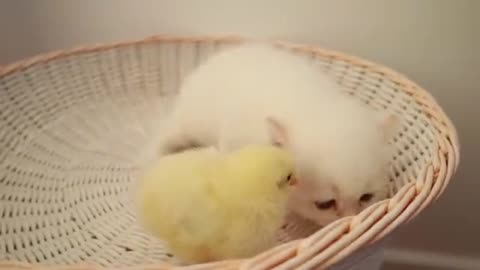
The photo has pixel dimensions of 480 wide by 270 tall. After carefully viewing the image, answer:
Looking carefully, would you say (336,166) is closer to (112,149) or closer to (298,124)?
(298,124)

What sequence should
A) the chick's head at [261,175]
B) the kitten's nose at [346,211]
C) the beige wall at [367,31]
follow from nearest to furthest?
1. the chick's head at [261,175]
2. the kitten's nose at [346,211]
3. the beige wall at [367,31]

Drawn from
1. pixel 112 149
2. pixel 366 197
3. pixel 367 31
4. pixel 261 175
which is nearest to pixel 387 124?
pixel 366 197

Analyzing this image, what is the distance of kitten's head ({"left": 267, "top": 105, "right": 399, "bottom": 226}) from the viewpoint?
2.67 feet

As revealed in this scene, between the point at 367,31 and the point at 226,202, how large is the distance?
22.2 inches

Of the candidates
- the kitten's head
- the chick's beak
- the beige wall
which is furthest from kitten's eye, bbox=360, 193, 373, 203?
the beige wall

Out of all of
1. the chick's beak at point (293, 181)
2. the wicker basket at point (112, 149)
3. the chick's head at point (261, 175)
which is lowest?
the wicker basket at point (112, 149)

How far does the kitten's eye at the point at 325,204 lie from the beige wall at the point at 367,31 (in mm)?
438

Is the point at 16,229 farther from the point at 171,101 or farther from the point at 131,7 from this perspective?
the point at 131,7

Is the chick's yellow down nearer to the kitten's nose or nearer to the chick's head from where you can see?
the chick's head

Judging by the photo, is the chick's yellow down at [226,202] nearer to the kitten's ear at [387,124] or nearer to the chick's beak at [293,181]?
the chick's beak at [293,181]

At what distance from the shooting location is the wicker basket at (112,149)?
30.9 inches

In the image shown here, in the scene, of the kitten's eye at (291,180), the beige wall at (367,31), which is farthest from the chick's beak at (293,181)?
the beige wall at (367,31)

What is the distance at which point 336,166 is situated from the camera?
2.66ft

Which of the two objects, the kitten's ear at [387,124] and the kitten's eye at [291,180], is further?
the kitten's ear at [387,124]
